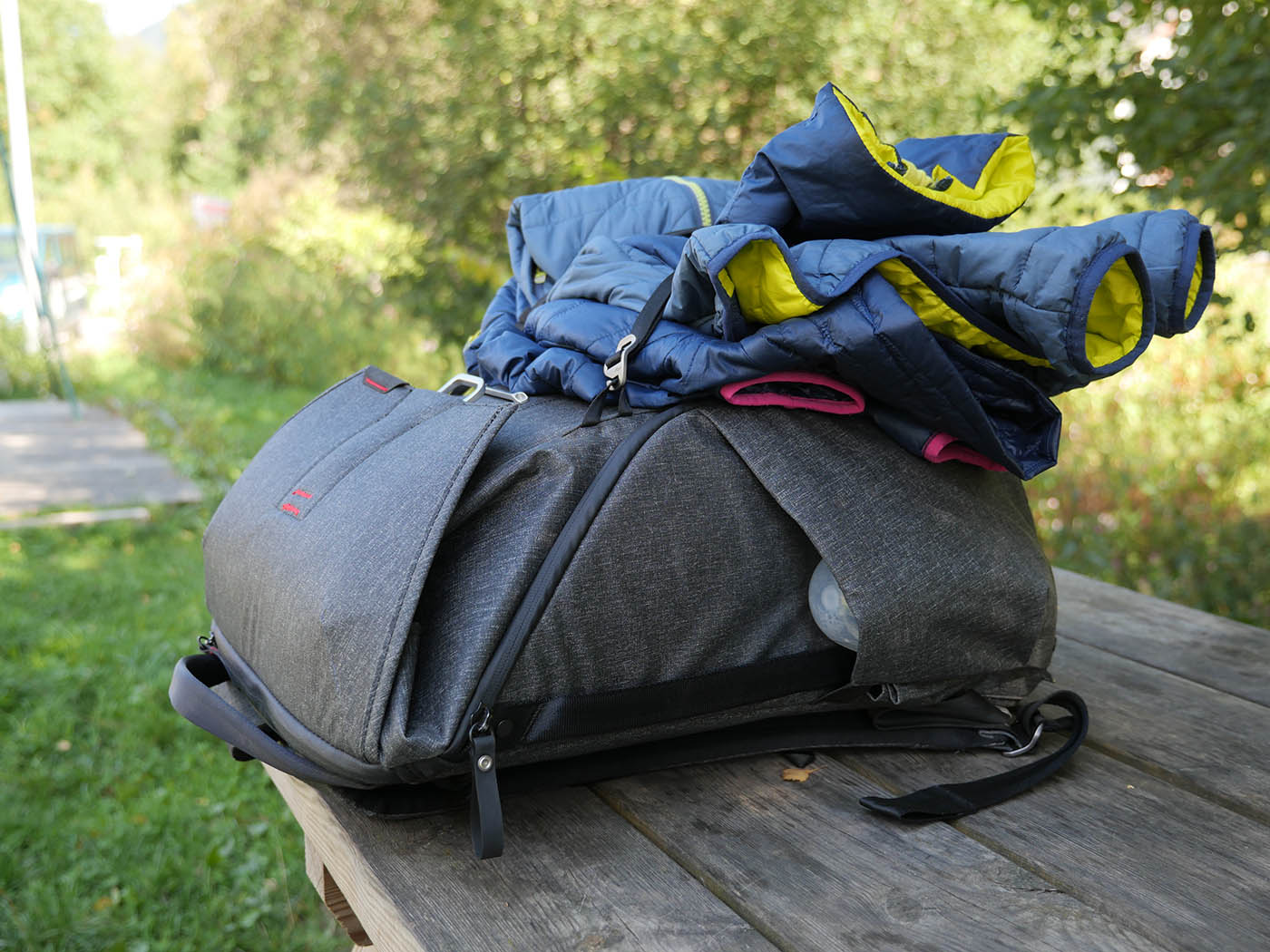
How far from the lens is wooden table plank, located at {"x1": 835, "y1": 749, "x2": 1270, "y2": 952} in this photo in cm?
102

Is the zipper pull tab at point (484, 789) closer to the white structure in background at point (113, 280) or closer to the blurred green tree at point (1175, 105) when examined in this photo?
the blurred green tree at point (1175, 105)

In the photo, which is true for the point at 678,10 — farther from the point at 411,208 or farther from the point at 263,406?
the point at 263,406

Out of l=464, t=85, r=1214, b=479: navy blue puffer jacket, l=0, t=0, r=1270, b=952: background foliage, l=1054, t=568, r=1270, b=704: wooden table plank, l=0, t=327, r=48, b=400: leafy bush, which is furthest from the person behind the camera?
l=0, t=327, r=48, b=400: leafy bush

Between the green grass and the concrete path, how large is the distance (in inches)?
20.3

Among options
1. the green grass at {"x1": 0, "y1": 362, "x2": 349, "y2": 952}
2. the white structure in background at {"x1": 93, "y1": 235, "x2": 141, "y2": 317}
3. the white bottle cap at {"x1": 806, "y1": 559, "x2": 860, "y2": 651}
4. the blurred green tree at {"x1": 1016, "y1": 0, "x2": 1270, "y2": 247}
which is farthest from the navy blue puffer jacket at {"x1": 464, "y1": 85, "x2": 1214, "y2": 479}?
the white structure in background at {"x1": 93, "y1": 235, "x2": 141, "y2": 317}

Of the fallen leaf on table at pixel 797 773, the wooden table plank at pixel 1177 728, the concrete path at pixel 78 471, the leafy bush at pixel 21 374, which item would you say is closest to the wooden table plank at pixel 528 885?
the fallen leaf on table at pixel 797 773

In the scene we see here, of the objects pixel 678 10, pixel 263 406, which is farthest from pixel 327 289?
pixel 678 10

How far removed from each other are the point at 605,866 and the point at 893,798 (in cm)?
33

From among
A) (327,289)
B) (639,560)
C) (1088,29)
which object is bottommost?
(327,289)

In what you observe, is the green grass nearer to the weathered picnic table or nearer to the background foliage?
the background foliage

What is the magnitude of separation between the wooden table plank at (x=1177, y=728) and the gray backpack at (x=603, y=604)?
0.11m

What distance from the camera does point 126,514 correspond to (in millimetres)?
4723

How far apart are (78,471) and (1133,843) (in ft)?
18.5

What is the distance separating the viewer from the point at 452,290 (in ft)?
17.3
